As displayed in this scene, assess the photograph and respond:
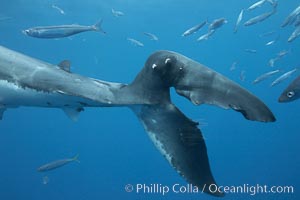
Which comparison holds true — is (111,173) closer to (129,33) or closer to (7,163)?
(7,163)

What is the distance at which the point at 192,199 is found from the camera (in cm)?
2148

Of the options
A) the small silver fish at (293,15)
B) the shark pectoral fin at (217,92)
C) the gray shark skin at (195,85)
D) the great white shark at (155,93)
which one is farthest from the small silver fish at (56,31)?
the small silver fish at (293,15)

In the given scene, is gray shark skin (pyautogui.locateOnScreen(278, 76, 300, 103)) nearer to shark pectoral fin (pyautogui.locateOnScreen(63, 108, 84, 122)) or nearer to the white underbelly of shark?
the white underbelly of shark

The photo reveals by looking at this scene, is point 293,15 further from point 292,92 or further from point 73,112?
point 73,112

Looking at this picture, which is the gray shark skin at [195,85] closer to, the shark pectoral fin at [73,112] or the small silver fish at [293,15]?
the shark pectoral fin at [73,112]

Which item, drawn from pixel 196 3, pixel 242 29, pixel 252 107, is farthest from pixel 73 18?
pixel 252 107

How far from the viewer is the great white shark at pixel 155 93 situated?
3.41 meters

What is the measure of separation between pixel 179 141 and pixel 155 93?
587 millimetres

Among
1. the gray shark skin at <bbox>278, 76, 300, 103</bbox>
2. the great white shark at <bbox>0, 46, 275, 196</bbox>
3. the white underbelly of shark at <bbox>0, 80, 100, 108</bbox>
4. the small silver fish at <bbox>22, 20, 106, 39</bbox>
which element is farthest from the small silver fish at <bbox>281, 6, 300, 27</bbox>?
the white underbelly of shark at <bbox>0, 80, 100, 108</bbox>

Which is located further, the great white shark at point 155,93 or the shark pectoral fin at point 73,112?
the shark pectoral fin at point 73,112

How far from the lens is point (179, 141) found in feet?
12.1

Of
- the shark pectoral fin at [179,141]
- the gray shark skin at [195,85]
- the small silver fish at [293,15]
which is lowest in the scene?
the shark pectoral fin at [179,141]

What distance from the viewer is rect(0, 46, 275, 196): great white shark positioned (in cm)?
341

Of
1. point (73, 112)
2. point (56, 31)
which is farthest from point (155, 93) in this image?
point (56, 31)
